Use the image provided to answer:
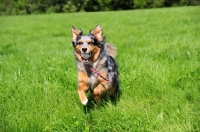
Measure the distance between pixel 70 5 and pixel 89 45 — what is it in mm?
62148

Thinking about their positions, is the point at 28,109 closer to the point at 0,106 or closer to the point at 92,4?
the point at 0,106

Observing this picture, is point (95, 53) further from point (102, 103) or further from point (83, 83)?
point (102, 103)

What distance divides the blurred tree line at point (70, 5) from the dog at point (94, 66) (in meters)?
61.2

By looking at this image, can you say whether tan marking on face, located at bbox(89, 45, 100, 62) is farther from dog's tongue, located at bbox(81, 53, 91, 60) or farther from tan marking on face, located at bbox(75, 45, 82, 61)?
tan marking on face, located at bbox(75, 45, 82, 61)

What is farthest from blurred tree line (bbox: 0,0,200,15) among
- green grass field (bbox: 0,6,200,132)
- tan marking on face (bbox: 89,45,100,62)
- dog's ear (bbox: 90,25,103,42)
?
tan marking on face (bbox: 89,45,100,62)

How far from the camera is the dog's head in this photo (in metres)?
3.52

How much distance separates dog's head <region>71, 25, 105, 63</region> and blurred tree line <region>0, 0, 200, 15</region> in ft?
201

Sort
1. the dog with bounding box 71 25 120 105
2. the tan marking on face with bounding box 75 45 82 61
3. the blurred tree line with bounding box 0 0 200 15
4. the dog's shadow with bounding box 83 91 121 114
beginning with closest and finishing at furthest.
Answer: the dog's shadow with bounding box 83 91 121 114 → the dog with bounding box 71 25 120 105 → the tan marking on face with bounding box 75 45 82 61 → the blurred tree line with bounding box 0 0 200 15

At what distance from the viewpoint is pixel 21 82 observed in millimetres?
4262

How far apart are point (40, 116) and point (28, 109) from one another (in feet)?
1.38

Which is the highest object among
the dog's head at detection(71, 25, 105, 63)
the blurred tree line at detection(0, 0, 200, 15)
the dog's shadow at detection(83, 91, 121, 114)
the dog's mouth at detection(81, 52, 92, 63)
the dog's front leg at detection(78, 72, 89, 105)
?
the dog's head at detection(71, 25, 105, 63)

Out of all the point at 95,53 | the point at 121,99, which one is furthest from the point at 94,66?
the point at 121,99

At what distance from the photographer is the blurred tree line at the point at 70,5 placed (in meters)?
63.5

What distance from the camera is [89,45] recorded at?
11.5ft
